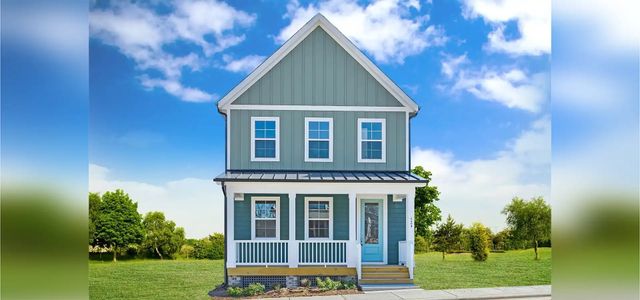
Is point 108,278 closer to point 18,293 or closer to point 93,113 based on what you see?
point 93,113

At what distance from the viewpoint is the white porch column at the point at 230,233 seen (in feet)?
28.6

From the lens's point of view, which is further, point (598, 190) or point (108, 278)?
point (108, 278)

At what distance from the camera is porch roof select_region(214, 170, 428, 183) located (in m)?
8.70

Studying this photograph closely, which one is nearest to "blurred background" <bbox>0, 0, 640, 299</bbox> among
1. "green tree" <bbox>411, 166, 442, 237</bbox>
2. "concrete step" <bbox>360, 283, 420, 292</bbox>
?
"concrete step" <bbox>360, 283, 420, 292</bbox>

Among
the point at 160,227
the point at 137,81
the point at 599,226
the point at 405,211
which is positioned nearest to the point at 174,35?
the point at 137,81

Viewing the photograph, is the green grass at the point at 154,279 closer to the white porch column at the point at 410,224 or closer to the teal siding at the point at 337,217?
the teal siding at the point at 337,217

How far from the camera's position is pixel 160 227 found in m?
11.5

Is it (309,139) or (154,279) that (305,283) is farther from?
(154,279)

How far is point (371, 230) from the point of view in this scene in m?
9.53

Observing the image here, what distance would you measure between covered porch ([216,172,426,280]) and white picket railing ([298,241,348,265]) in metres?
0.02

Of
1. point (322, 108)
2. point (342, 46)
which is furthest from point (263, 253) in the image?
point (342, 46)

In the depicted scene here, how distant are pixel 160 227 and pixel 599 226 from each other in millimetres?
9554

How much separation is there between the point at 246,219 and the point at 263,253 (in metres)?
0.69

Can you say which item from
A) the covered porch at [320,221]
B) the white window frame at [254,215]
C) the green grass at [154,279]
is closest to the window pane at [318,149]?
the covered porch at [320,221]
